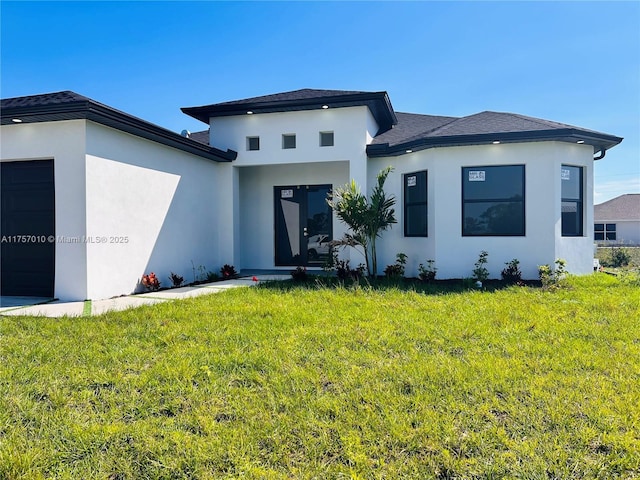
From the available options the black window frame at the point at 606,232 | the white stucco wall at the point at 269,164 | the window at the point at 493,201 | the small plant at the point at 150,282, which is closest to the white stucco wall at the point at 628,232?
the black window frame at the point at 606,232

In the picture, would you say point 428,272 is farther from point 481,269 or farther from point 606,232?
point 606,232

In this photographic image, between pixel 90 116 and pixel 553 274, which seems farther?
pixel 553 274

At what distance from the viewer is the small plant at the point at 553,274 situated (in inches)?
290

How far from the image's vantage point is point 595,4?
308 inches

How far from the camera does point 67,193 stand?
6246mm

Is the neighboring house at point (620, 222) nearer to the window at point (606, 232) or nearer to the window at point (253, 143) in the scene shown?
the window at point (606, 232)

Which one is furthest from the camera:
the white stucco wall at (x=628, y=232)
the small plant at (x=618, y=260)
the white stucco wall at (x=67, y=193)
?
the white stucco wall at (x=628, y=232)

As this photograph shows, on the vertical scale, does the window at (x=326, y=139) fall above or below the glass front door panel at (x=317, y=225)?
above

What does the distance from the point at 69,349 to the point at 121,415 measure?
1.71m

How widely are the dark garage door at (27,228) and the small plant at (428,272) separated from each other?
24.4 feet

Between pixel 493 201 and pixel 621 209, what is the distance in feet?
122

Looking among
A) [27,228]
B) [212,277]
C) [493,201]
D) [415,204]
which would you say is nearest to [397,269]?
[415,204]

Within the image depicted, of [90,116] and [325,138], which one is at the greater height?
[325,138]

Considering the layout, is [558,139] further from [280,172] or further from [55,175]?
[55,175]
